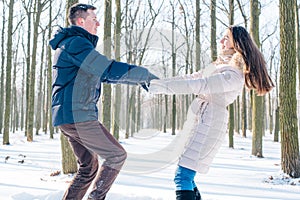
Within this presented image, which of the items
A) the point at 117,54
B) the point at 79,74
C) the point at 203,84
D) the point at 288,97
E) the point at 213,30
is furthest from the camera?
the point at 213,30

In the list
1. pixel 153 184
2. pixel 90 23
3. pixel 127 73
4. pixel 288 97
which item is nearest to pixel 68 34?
pixel 90 23

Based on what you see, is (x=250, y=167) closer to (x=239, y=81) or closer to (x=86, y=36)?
(x=239, y=81)

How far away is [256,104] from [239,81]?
250 inches

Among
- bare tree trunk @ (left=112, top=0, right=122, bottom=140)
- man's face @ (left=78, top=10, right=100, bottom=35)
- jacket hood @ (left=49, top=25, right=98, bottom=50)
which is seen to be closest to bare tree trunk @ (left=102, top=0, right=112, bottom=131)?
bare tree trunk @ (left=112, top=0, right=122, bottom=140)

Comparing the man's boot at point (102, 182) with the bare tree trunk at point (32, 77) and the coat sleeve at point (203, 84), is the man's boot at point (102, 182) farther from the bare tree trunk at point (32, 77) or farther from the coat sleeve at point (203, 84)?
the bare tree trunk at point (32, 77)

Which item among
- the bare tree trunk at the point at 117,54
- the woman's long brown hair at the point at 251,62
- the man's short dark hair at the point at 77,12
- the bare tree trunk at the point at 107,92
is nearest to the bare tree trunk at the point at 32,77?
the bare tree trunk at the point at 117,54

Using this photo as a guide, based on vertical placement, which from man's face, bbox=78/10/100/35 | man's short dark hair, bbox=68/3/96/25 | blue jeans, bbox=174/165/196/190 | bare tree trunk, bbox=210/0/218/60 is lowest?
blue jeans, bbox=174/165/196/190

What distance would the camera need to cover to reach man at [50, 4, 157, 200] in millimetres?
2223

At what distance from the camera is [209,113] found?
7.57ft

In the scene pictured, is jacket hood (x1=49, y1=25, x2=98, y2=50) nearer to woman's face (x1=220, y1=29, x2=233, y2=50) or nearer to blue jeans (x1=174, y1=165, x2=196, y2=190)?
woman's face (x1=220, y1=29, x2=233, y2=50)

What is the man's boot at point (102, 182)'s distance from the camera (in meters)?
2.31

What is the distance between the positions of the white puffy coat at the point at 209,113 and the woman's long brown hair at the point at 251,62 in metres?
0.07

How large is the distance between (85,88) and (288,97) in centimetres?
425

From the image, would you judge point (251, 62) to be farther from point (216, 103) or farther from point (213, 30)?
point (213, 30)
